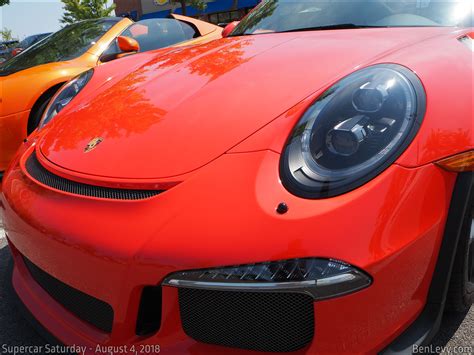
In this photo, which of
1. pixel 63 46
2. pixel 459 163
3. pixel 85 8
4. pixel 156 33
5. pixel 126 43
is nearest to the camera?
pixel 459 163

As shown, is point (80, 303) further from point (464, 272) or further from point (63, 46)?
point (63, 46)

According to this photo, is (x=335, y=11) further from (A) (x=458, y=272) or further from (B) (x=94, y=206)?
(B) (x=94, y=206)

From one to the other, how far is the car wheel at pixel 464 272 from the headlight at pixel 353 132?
328 millimetres

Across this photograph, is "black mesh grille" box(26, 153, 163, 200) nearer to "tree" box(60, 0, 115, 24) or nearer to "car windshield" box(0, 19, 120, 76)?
"car windshield" box(0, 19, 120, 76)

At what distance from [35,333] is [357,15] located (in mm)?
2029

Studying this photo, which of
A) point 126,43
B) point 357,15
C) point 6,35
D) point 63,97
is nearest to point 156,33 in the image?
point 126,43

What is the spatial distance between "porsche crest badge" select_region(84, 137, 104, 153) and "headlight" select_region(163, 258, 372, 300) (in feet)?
2.61

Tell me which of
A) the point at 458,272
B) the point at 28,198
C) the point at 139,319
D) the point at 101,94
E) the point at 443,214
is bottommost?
the point at 458,272

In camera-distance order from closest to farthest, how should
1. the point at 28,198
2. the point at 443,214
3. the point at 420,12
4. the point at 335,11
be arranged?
1. the point at 443,214
2. the point at 28,198
3. the point at 420,12
4. the point at 335,11

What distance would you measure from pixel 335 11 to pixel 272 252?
1.67 metres

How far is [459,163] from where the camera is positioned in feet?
3.99

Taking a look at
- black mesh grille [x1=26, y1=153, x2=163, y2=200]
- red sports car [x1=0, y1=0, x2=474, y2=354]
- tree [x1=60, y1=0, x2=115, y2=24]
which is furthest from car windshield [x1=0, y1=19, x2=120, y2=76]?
tree [x1=60, y1=0, x2=115, y2=24]

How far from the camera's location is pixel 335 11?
2.28 meters

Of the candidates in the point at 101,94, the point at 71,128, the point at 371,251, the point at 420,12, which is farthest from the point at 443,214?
the point at 101,94
